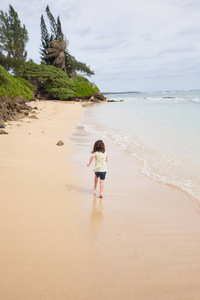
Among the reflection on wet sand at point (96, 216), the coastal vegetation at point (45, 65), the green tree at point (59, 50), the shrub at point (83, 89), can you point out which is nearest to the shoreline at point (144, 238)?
the reflection on wet sand at point (96, 216)

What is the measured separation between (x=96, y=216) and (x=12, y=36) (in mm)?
48235

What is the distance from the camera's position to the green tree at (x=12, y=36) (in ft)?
133

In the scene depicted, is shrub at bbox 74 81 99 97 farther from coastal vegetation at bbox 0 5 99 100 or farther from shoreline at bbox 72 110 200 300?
shoreline at bbox 72 110 200 300

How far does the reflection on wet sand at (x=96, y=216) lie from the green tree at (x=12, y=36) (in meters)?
43.5

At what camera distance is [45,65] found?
37000 millimetres

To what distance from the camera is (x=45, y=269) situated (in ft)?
7.06

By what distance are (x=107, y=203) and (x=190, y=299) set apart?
2028 mm

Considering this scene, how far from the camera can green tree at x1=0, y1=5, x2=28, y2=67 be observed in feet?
133

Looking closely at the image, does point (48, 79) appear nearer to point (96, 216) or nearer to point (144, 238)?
point (96, 216)

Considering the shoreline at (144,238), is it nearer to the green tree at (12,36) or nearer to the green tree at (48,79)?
the green tree at (48,79)

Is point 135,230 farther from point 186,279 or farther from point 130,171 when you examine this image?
point 130,171

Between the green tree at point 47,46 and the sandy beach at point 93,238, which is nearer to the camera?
the sandy beach at point 93,238

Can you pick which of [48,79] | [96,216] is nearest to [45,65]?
[48,79]

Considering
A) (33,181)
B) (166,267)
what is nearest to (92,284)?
(166,267)
